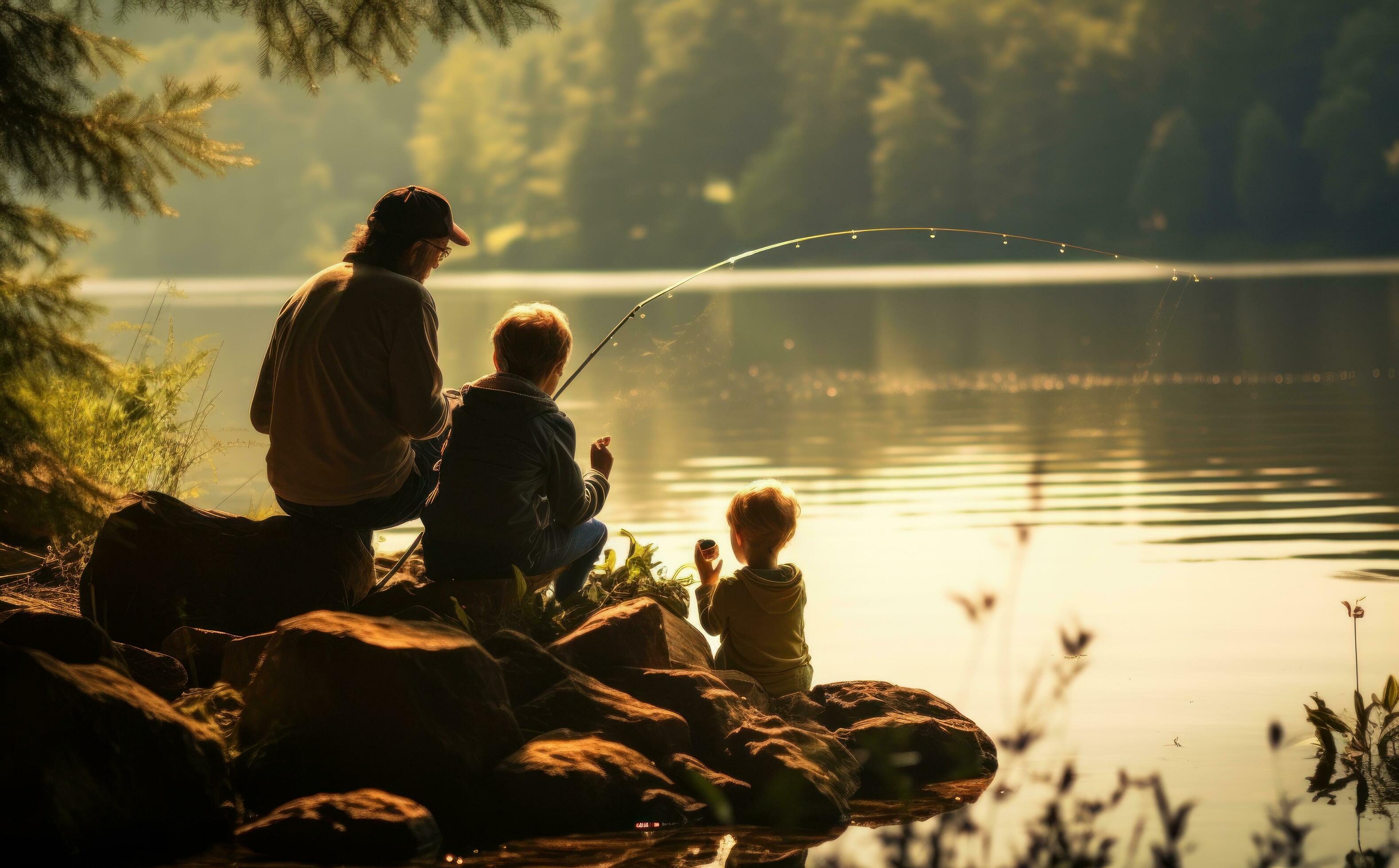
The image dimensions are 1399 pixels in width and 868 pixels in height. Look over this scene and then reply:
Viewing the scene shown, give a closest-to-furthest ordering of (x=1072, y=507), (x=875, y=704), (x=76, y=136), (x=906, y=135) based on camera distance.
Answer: (x=875, y=704) < (x=76, y=136) < (x=1072, y=507) < (x=906, y=135)

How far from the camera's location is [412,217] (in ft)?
16.1

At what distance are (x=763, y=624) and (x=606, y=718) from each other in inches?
30.7

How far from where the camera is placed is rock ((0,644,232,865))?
12.7 feet

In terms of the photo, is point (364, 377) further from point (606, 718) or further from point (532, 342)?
point (606, 718)

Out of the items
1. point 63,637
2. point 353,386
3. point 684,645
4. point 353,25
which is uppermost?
point 353,25

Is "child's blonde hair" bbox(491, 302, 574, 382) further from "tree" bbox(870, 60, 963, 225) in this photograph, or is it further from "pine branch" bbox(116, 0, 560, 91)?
"tree" bbox(870, 60, 963, 225)

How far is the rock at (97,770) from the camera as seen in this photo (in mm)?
3877

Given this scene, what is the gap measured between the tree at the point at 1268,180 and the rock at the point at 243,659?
5747cm

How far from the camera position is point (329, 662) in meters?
4.32

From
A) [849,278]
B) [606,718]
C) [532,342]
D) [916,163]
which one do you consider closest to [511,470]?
[532,342]

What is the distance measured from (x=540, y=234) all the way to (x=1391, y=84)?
122 feet

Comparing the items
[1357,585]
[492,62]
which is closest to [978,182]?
[492,62]

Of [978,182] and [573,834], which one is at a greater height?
[978,182]

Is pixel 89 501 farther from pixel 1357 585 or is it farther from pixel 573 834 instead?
pixel 1357 585
